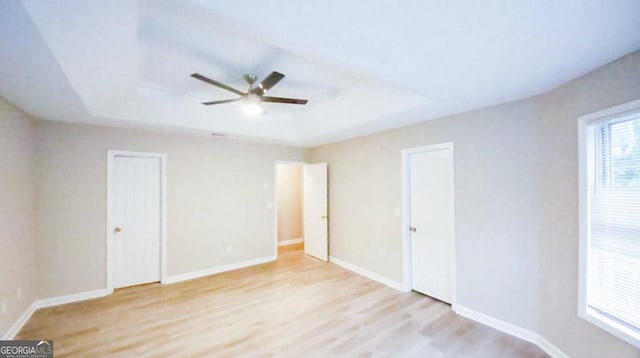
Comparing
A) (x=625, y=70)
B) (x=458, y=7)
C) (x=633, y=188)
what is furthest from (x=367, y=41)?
(x=633, y=188)

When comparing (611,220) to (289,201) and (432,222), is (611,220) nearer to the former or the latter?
(432,222)

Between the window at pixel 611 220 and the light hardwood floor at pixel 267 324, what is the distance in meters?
0.82

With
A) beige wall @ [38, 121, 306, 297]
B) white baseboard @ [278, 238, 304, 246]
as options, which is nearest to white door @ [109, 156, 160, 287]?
beige wall @ [38, 121, 306, 297]

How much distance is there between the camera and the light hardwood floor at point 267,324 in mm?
2381

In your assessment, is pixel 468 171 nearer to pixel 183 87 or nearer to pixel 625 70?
pixel 625 70

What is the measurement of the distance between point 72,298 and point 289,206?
4.28 m

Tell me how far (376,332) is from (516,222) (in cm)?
185

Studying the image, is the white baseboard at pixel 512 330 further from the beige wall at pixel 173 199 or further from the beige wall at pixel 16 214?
the beige wall at pixel 16 214

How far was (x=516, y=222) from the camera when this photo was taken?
8.57ft

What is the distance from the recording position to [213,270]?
445cm

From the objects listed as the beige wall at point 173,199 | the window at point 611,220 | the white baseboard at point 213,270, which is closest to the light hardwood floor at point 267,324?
the white baseboard at point 213,270

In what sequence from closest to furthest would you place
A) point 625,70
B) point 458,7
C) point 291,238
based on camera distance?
1. point 458,7
2. point 625,70
3. point 291,238

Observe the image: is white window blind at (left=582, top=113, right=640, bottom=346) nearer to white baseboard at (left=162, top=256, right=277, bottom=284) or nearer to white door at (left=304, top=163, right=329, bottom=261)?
white door at (left=304, top=163, right=329, bottom=261)

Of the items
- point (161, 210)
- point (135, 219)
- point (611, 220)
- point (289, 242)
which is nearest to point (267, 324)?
point (161, 210)
